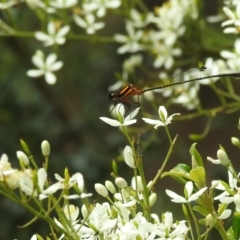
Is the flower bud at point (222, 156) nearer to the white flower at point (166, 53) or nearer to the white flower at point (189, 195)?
the white flower at point (189, 195)

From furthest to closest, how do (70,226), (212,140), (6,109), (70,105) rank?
(212,140) < (70,105) < (6,109) < (70,226)

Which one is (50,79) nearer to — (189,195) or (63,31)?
(63,31)

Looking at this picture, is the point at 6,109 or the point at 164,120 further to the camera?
the point at 6,109

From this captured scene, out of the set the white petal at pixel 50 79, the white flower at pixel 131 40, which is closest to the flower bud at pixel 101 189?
the white petal at pixel 50 79

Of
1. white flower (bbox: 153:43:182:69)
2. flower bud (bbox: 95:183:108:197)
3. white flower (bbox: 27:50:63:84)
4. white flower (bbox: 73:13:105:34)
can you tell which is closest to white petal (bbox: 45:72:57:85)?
white flower (bbox: 27:50:63:84)

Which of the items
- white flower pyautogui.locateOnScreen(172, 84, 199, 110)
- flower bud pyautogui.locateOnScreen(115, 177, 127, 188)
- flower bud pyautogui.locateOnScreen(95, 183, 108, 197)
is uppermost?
flower bud pyautogui.locateOnScreen(115, 177, 127, 188)

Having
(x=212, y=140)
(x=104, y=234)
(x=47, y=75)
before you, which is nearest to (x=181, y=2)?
(x=47, y=75)

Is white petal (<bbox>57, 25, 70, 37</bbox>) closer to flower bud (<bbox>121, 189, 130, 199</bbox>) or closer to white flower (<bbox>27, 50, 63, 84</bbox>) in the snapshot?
white flower (<bbox>27, 50, 63, 84</bbox>)

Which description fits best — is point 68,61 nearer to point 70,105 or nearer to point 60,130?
point 70,105
